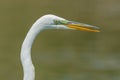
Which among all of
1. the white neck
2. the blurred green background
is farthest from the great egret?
the blurred green background

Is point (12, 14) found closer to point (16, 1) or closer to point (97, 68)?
point (16, 1)

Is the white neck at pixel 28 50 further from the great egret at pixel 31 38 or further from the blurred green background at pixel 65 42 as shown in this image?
the blurred green background at pixel 65 42

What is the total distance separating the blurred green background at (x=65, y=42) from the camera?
9.00m

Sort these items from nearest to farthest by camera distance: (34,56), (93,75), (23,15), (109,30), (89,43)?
(93,75) → (34,56) → (89,43) → (109,30) → (23,15)

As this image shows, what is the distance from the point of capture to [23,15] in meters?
13.0

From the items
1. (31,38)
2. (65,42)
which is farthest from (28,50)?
(65,42)

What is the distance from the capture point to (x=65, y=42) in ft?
35.1

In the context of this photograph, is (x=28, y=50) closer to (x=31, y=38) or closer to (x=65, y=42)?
(x=31, y=38)

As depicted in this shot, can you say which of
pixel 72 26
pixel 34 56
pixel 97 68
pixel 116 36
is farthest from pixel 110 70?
pixel 72 26

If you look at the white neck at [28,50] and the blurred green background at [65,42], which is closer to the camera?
the white neck at [28,50]

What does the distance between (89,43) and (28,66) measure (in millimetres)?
6119

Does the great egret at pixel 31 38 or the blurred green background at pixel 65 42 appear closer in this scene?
the great egret at pixel 31 38

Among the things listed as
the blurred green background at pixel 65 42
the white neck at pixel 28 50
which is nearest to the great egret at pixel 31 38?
the white neck at pixel 28 50

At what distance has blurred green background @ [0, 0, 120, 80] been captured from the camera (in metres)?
9.00
